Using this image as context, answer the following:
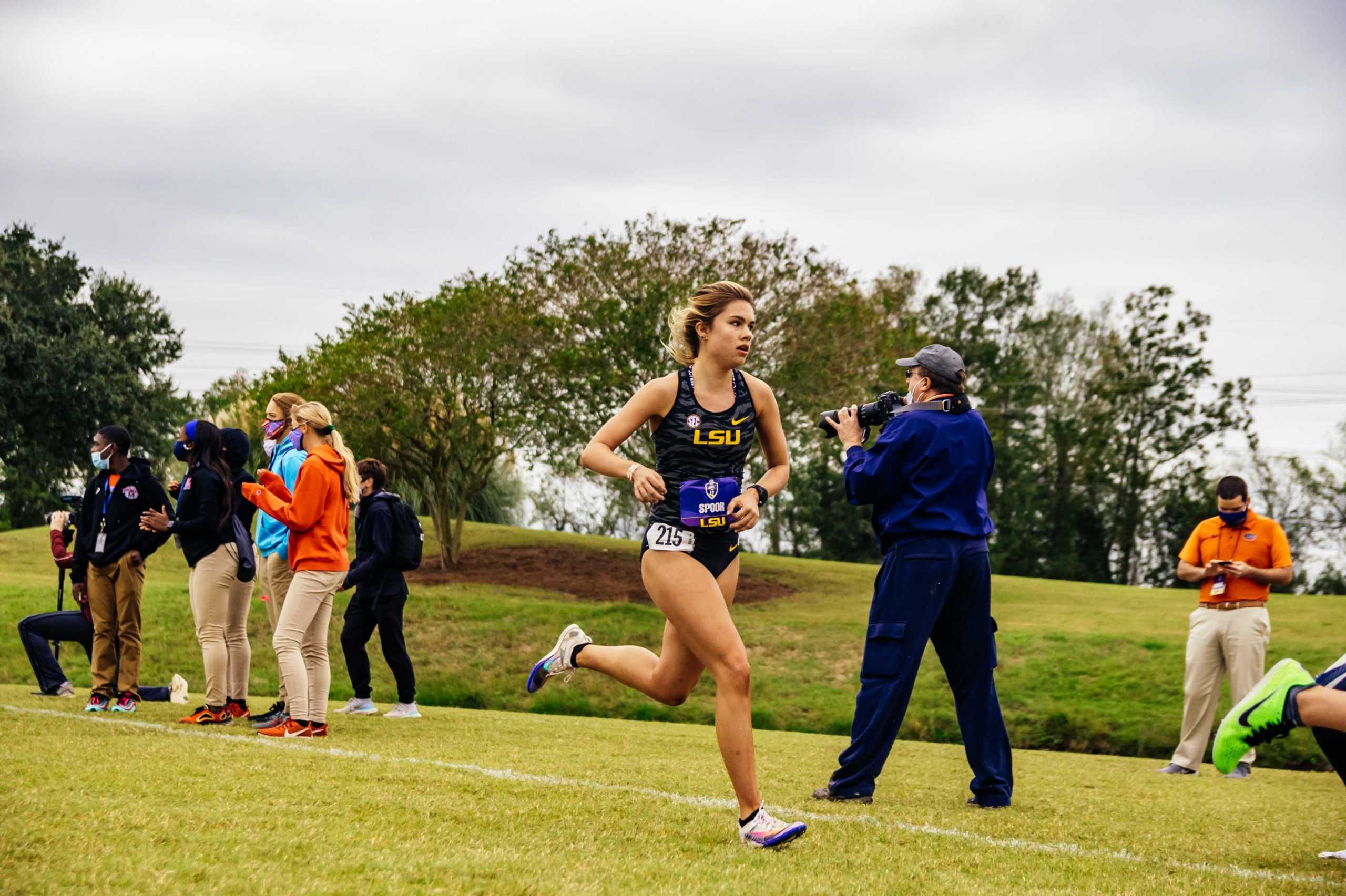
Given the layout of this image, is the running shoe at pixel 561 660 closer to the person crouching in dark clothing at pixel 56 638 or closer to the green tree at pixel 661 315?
the person crouching in dark clothing at pixel 56 638

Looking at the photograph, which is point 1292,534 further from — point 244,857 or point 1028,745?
point 244,857

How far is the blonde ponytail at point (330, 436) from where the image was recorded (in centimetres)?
934

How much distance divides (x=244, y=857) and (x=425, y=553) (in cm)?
2922

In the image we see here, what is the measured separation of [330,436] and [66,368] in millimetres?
35849

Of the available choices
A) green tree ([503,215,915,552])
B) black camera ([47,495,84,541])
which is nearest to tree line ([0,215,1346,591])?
green tree ([503,215,915,552])

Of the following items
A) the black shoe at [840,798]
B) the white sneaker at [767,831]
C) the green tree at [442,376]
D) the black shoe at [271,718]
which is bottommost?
the black shoe at [271,718]

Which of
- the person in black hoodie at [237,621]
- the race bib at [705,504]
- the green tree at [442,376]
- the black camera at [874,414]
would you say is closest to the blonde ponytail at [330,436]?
the person in black hoodie at [237,621]

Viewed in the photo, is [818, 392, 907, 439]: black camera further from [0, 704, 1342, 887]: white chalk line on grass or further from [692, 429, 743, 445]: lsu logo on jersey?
[0, 704, 1342, 887]: white chalk line on grass

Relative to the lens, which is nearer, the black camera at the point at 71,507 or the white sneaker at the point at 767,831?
the white sneaker at the point at 767,831

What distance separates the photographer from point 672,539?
5.11 m


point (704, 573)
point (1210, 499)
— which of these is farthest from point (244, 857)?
point (1210, 499)

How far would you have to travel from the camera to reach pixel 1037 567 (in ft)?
171

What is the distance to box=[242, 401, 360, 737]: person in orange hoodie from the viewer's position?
9.20m

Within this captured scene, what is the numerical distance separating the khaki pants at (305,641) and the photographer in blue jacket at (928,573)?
14.1 feet
